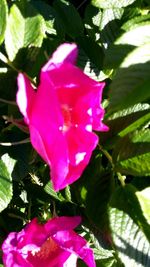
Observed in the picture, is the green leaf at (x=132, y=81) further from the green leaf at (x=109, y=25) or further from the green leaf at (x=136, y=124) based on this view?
the green leaf at (x=109, y=25)

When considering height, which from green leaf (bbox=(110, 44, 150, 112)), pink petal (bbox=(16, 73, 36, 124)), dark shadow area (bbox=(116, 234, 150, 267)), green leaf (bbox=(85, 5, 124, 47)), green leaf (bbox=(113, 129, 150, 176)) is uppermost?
pink petal (bbox=(16, 73, 36, 124))

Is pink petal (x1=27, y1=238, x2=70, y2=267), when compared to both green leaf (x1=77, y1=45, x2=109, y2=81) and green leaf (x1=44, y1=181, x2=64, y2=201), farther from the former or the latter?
green leaf (x1=77, y1=45, x2=109, y2=81)

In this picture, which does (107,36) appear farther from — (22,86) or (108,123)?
(22,86)

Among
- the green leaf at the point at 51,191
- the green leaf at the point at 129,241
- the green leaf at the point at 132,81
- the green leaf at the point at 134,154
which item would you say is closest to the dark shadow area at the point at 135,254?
the green leaf at the point at 129,241

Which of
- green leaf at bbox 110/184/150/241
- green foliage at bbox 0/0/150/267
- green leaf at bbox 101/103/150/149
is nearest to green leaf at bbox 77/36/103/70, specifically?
green foliage at bbox 0/0/150/267

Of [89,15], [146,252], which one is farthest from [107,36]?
[146,252]

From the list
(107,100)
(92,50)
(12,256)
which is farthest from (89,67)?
(12,256)
